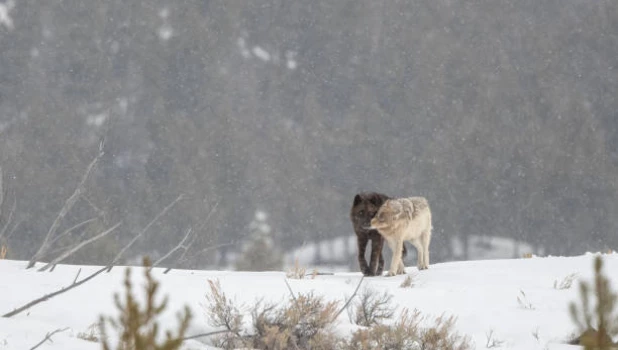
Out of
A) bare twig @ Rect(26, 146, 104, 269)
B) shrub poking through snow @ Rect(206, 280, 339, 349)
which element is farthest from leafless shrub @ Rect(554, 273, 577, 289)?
bare twig @ Rect(26, 146, 104, 269)

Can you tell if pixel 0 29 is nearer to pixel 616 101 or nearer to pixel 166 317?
pixel 616 101

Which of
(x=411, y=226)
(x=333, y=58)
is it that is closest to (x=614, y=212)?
(x=333, y=58)

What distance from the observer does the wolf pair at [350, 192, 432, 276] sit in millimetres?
8953

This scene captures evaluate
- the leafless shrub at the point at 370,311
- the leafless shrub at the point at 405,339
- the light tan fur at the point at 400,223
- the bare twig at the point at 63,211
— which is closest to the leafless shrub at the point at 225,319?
the leafless shrub at the point at 405,339

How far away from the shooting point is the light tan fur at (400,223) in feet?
29.1

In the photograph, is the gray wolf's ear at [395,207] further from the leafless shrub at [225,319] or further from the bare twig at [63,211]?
the leafless shrub at [225,319]

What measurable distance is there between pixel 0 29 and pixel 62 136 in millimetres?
27664

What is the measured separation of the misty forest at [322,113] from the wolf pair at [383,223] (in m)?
88.5

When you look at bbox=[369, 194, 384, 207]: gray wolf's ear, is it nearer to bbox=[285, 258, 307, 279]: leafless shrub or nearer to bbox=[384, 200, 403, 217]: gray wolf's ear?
bbox=[384, 200, 403, 217]: gray wolf's ear

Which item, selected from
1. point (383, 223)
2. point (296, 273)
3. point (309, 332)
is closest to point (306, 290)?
point (296, 273)

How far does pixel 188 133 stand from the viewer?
138 m

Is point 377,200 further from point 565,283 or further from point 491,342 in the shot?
point 491,342

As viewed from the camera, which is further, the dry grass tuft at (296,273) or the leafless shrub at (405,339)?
the dry grass tuft at (296,273)

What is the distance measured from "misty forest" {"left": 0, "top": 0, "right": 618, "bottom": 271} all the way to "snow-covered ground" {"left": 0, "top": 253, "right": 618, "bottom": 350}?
296ft
